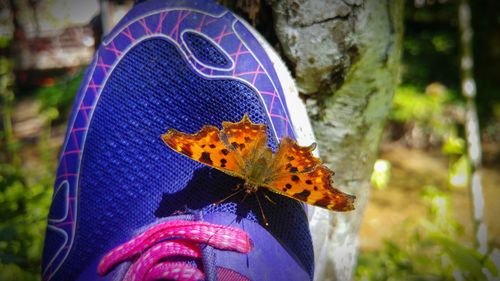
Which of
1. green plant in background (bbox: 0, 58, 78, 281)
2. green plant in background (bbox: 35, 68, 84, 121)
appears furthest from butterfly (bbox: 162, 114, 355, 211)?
green plant in background (bbox: 35, 68, 84, 121)

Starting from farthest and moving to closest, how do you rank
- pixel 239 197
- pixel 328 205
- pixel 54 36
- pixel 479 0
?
pixel 54 36 → pixel 479 0 → pixel 239 197 → pixel 328 205

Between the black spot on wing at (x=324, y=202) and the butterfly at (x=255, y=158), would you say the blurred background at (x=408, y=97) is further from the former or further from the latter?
the black spot on wing at (x=324, y=202)

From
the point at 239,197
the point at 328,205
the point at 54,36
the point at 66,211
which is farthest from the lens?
the point at 54,36

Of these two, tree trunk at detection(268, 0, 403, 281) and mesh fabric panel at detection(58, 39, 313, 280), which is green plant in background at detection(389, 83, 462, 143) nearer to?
tree trunk at detection(268, 0, 403, 281)

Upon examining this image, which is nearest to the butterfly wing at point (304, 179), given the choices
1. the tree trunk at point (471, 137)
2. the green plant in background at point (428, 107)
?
the tree trunk at point (471, 137)

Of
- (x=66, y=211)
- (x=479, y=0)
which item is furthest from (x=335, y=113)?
(x=479, y=0)

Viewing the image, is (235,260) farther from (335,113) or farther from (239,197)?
(335,113)

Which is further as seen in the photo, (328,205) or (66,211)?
(66,211)
